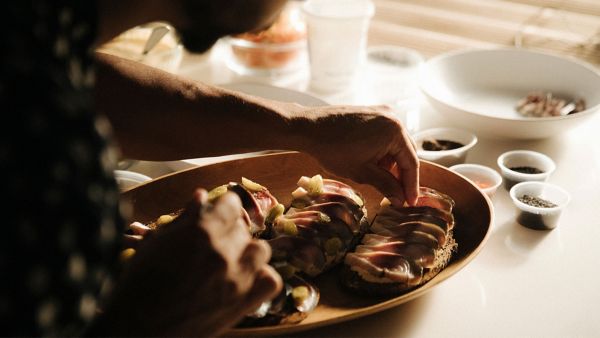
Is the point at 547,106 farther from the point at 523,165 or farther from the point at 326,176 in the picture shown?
the point at 326,176

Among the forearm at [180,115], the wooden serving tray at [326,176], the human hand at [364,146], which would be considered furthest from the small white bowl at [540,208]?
the forearm at [180,115]

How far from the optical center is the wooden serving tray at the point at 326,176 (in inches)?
41.4

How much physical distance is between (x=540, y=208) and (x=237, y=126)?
55 cm

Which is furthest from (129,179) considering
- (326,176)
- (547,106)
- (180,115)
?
(547,106)

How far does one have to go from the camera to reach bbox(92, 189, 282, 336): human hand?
796 mm

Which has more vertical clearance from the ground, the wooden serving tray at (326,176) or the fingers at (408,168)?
the fingers at (408,168)

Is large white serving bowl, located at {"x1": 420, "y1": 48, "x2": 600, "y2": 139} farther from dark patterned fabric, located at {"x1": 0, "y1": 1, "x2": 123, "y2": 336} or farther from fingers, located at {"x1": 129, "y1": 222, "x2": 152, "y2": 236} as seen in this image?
dark patterned fabric, located at {"x1": 0, "y1": 1, "x2": 123, "y2": 336}

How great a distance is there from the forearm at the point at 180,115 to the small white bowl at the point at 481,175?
0.37m

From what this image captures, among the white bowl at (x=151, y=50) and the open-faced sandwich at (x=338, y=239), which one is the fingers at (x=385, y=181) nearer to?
the open-faced sandwich at (x=338, y=239)

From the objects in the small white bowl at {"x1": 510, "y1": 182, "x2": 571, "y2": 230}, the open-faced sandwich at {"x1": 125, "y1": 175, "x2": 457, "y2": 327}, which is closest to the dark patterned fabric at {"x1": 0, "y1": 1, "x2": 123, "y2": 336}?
the open-faced sandwich at {"x1": 125, "y1": 175, "x2": 457, "y2": 327}

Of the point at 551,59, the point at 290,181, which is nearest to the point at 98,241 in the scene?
the point at 290,181

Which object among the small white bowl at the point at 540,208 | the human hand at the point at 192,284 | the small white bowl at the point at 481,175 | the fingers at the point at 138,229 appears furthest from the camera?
the small white bowl at the point at 481,175

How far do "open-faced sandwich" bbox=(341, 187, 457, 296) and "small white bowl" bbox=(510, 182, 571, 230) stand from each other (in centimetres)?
16

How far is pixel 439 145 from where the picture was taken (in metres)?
1.49
